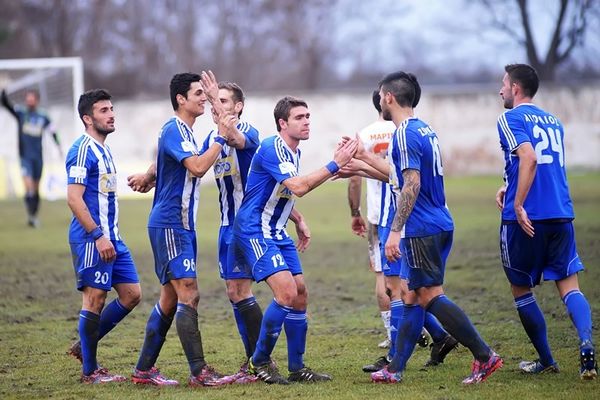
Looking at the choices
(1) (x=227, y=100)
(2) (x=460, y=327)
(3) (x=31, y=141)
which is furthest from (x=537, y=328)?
(3) (x=31, y=141)

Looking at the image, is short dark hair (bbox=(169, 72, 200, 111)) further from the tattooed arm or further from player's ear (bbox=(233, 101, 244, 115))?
the tattooed arm

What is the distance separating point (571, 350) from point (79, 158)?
4289 millimetres

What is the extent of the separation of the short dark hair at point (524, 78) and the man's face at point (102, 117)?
3103 mm

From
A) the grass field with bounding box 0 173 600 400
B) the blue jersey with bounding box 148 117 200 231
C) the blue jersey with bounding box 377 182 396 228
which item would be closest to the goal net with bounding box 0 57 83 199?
the grass field with bounding box 0 173 600 400

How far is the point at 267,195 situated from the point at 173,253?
32.3 inches

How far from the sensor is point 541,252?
7.48m

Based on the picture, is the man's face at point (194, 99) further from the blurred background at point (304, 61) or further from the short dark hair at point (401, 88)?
the blurred background at point (304, 61)

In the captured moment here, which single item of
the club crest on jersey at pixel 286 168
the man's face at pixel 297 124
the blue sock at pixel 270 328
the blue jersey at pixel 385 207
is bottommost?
the blue sock at pixel 270 328

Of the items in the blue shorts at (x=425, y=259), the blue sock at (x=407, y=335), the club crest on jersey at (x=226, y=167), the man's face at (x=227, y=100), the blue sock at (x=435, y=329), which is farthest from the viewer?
the blue sock at (x=435, y=329)

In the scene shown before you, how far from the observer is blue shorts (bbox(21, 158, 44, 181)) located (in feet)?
65.9

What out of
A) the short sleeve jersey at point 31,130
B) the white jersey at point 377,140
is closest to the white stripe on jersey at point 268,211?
the white jersey at point 377,140

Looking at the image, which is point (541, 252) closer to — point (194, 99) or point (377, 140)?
point (377, 140)

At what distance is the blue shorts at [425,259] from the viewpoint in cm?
714

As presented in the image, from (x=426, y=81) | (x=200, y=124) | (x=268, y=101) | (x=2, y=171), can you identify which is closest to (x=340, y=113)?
(x=268, y=101)
